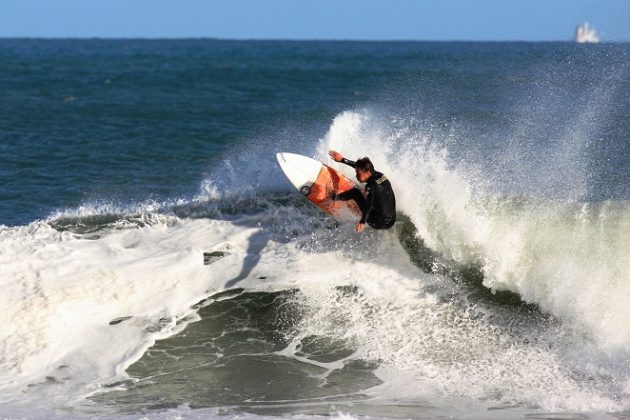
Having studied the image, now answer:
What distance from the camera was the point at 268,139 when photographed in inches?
717

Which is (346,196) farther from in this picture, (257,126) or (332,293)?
(257,126)

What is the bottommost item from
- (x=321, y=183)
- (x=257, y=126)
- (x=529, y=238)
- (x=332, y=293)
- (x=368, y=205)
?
(x=332, y=293)

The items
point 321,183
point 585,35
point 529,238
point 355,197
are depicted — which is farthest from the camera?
point 585,35

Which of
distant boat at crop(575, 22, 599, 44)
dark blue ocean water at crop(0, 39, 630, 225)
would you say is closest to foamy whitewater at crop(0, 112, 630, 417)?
dark blue ocean water at crop(0, 39, 630, 225)

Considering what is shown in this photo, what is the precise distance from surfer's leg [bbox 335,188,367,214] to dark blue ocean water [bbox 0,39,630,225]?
9.04 feet

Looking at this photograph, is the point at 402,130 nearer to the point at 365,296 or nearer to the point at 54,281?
the point at 365,296

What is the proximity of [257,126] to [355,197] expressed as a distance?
14.3 m

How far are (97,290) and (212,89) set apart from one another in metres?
27.8

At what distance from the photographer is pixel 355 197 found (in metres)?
10.3

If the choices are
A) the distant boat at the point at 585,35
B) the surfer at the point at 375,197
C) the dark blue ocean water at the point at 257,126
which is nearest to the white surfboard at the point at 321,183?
the surfer at the point at 375,197

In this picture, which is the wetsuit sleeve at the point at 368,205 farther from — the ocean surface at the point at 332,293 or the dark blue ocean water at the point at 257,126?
the dark blue ocean water at the point at 257,126

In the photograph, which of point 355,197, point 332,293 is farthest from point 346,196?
point 332,293

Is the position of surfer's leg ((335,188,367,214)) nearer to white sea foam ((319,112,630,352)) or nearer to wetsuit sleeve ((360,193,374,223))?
wetsuit sleeve ((360,193,374,223))

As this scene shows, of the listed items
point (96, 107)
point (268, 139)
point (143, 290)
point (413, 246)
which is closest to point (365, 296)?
point (413, 246)
